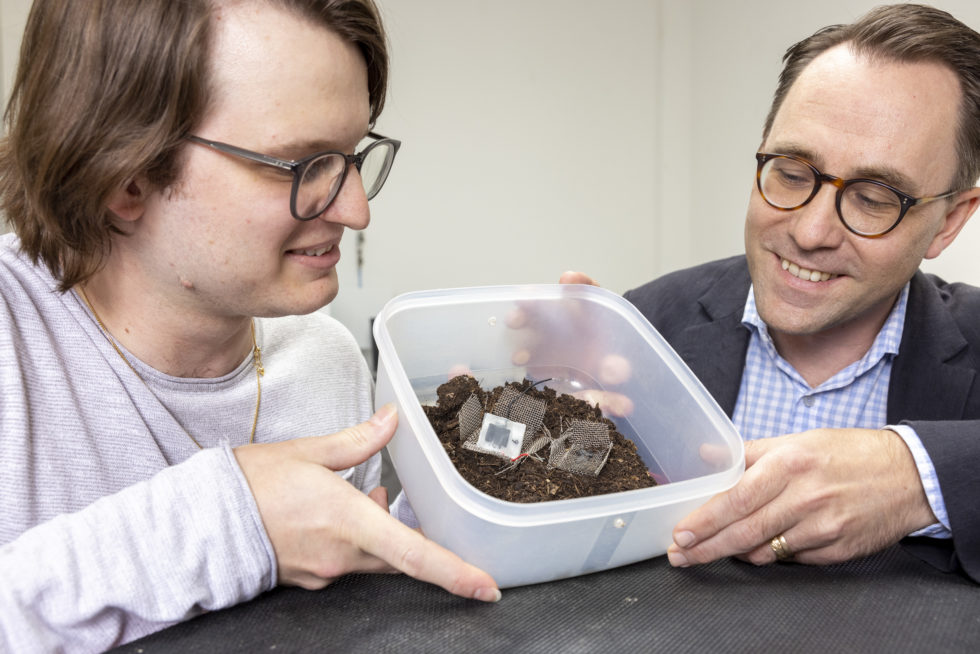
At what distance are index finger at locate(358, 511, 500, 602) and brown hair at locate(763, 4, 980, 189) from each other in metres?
1.17

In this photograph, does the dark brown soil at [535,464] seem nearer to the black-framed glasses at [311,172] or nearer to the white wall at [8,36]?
the black-framed glasses at [311,172]

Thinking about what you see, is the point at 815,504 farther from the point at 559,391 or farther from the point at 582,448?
the point at 559,391

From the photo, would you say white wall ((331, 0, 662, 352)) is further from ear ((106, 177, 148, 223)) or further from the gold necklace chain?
ear ((106, 177, 148, 223))

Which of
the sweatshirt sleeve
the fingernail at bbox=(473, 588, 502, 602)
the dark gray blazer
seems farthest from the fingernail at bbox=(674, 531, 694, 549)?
the sweatshirt sleeve

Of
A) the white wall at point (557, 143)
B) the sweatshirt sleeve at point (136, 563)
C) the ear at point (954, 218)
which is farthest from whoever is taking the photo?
the white wall at point (557, 143)

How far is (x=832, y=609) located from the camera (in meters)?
0.82

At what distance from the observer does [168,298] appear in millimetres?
1095

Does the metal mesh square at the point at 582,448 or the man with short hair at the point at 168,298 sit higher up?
the man with short hair at the point at 168,298

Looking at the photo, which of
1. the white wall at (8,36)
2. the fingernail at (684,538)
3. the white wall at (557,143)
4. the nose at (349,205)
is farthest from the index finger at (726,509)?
the white wall at (8,36)

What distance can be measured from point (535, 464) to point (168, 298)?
1.97 ft

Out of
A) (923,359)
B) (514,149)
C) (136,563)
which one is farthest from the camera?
(514,149)

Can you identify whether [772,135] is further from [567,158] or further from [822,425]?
[567,158]

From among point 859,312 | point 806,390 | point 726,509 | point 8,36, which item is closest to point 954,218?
point 859,312

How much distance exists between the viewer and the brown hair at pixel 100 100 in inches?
36.2
